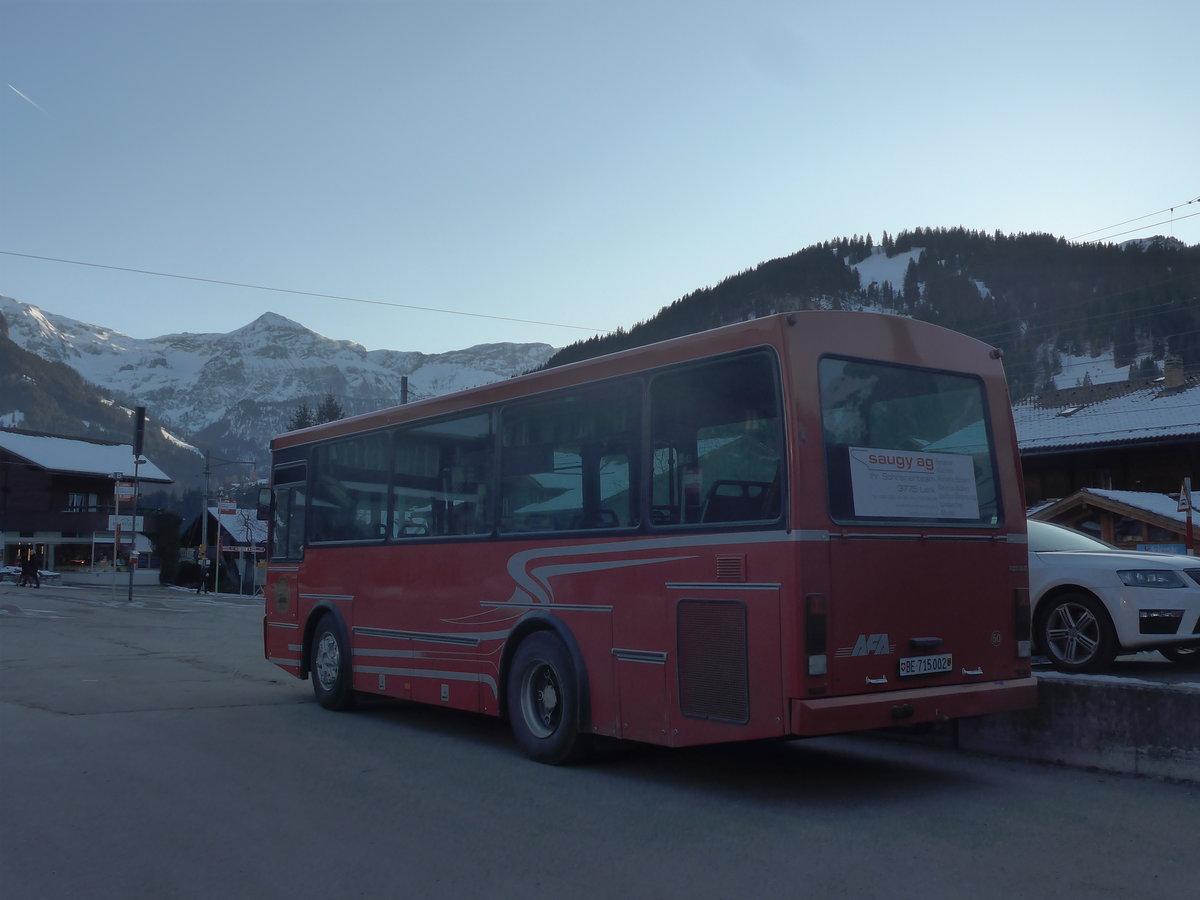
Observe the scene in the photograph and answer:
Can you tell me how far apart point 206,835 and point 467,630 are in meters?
3.44

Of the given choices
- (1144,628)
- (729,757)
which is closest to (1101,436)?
(1144,628)

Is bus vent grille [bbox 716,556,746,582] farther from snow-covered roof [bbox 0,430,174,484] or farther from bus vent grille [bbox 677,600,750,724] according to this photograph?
snow-covered roof [bbox 0,430,174,484]

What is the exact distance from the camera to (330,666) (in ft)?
37.2

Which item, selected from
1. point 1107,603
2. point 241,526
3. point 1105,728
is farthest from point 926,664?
point 241,526

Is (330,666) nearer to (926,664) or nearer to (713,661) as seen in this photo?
(713,661)

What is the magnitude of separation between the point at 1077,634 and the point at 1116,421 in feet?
105

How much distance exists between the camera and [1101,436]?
1473 inches

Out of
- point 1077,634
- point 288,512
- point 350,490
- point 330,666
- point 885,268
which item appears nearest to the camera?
point 1077,634

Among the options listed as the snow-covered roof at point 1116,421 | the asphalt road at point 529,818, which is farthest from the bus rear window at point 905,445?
the snow-covered roof at point 1116,421

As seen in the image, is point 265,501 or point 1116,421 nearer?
point 265,501

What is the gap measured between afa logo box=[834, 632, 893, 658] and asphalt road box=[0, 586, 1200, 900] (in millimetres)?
898

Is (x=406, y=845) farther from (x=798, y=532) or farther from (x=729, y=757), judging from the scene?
(x=729, y=757)

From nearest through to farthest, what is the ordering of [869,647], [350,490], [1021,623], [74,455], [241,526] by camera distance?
[869,647], [1021,623], [350,490], [74,455], [241,526]

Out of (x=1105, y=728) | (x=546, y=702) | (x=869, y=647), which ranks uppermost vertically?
(x=869, y=647)
